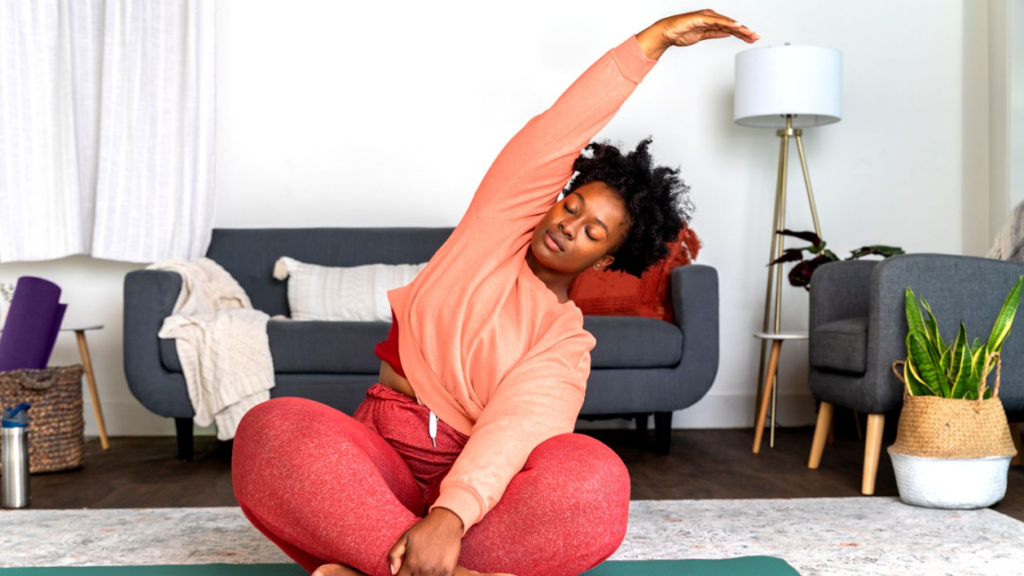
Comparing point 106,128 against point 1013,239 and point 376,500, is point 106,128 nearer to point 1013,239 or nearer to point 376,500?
point 376,500

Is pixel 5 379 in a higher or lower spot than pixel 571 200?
lower

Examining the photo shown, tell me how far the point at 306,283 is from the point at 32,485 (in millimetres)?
1109

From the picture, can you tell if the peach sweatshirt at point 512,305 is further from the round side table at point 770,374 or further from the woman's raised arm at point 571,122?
the round side table at point 770,374

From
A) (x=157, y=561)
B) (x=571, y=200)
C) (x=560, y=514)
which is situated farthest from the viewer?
(x=157, y=561)

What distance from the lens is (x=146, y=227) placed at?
12.2 ft

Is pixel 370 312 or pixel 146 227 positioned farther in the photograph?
pixel 146 227

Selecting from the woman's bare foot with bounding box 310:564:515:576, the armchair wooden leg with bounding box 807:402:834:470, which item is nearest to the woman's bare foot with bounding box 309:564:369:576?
the woman's bare foot with bounding box 310:564:515:576

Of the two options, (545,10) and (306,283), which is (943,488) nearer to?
(306,283)

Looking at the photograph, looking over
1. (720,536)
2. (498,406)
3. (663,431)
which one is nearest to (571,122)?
(498,406)

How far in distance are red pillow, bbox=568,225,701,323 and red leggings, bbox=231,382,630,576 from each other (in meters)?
2.02

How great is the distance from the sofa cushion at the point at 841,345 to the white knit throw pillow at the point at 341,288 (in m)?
1.39

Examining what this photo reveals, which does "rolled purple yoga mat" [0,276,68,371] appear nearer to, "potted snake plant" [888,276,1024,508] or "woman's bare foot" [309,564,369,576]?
"woman's bare foot" [309,564,369,576]

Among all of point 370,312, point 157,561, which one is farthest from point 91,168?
point 157,561

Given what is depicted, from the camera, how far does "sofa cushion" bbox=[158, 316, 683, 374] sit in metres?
3.00
